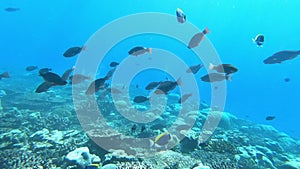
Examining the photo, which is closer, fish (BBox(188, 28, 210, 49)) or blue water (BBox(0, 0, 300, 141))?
fish (BBox(188, 28, 210, 49))

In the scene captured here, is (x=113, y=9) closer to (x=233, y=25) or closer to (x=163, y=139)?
(x=233, y=25)

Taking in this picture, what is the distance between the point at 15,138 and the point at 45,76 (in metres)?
3.78

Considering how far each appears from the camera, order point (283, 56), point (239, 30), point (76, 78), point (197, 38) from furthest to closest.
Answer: point (239, 30), point (76, 78), point (283, 56), point (197, 38)

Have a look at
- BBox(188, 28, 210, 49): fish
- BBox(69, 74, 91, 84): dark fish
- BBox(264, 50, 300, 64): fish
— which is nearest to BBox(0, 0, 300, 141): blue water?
BBox(69, 74, 91, 84): dark fish

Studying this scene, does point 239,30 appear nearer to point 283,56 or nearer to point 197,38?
point 283,56

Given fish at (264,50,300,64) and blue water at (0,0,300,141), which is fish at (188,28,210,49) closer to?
fish at (264,50,300,64)

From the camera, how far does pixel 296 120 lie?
300ft

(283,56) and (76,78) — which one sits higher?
(76,78)

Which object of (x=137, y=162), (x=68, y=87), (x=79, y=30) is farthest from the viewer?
(x=79, y=30)

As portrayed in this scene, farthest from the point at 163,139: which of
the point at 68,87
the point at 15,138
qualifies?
the point at 68,87

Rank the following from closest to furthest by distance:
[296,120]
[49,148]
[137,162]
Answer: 1. [137,162]
2. [49,148]
3. [296,120]

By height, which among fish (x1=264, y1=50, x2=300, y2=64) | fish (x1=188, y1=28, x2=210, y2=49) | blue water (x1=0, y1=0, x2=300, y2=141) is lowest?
fish (x1=264, y1=50, x2=300, y2=64)

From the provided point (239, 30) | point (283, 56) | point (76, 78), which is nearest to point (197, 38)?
point (283, 56)

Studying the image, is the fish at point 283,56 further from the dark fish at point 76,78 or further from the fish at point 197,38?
the dark fish at point 76,78
